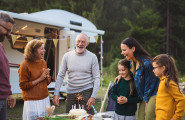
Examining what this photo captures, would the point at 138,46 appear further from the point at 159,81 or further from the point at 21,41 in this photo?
the point at 21,41

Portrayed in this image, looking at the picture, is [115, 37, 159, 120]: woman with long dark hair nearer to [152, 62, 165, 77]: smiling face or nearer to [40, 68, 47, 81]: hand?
[152, 62, 165, 77]: smiling face

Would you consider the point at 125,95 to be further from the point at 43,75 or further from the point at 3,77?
the point at 3,77

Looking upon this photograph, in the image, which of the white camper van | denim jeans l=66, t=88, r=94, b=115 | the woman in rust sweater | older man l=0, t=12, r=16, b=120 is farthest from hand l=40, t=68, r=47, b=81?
the white camper van

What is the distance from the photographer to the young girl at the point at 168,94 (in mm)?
2373

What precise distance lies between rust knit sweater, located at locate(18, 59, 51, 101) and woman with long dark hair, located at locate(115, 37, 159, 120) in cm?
120

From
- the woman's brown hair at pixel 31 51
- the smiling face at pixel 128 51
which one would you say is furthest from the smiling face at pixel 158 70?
the woman's brown hair at pixel 31 51

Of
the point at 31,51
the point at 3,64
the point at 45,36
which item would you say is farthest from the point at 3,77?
the point at 45,36

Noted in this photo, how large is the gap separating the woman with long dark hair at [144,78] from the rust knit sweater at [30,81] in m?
1.20

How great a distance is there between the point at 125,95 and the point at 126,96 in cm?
2

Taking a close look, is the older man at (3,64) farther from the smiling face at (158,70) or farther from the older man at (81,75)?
the smiling face at (158,70)

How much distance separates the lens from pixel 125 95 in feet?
10.6

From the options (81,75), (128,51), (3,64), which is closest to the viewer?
(3,64)

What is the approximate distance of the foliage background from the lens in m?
21.5

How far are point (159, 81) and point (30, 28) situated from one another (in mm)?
5796
